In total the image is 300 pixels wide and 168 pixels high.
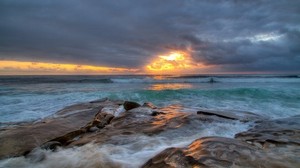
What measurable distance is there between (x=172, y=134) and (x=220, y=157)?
1858 mm

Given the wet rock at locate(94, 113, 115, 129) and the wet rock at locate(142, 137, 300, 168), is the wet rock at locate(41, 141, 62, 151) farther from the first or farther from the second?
the wet rock at locate(142, 137, 300, 168)

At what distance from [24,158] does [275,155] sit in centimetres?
428

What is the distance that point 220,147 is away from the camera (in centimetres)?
319

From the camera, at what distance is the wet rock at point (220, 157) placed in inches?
107

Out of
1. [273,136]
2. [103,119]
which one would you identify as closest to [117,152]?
[103,119]

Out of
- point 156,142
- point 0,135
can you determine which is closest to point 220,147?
point 156,142

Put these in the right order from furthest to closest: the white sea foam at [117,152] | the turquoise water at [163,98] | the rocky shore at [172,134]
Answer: the turquoise water at [163,98], the white sea foam at [117,152], the rocky shore at [172,134]

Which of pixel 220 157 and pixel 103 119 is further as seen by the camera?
pixel 103 119

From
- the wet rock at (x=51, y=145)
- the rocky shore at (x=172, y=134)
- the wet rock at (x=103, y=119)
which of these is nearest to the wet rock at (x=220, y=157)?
the rocky shore at (x=172, y=134)

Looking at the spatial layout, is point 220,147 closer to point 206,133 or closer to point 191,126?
point 206,133

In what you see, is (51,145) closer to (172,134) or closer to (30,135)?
(30,135)

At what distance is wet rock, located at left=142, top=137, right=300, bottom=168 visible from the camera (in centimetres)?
272

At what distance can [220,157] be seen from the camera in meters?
2.86

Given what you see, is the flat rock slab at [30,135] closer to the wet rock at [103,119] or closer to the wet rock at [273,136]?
the wet rock at [103,119]
